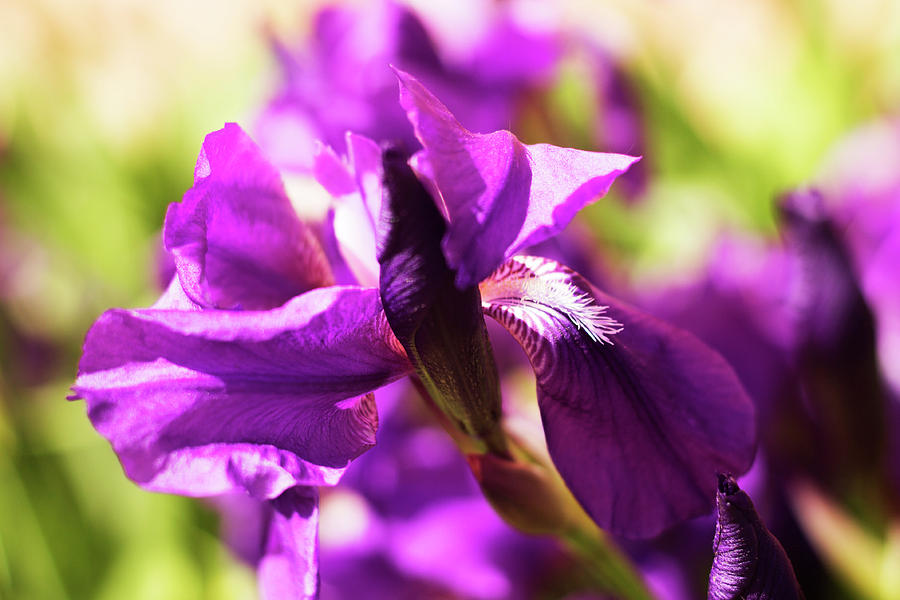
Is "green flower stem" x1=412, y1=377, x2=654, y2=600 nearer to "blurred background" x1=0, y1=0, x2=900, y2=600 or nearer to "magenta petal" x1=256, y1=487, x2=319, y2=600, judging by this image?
"magenta petal" x1=256, y1=487, x2=319, y2=600

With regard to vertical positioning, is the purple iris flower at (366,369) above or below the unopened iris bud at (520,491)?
above

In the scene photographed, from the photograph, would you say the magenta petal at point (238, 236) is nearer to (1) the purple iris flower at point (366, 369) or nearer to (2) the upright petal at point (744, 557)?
(1) the purple iris flower at point (366, 369)

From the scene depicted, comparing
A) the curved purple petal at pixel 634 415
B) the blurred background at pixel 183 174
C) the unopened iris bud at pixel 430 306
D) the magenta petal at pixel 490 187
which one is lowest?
the blurred background at pixel 183 174

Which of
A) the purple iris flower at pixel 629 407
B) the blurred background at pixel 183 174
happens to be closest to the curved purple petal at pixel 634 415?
the purple iris flower at pixel 629 407

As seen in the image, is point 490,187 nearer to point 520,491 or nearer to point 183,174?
point 520,491

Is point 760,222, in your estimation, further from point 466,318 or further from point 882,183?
point 466,318

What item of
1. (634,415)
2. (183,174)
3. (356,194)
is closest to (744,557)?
(634,415)

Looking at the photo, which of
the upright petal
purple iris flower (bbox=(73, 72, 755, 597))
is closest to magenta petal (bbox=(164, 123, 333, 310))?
purple iris flower (bbox=(73, 72, 755, 597))
